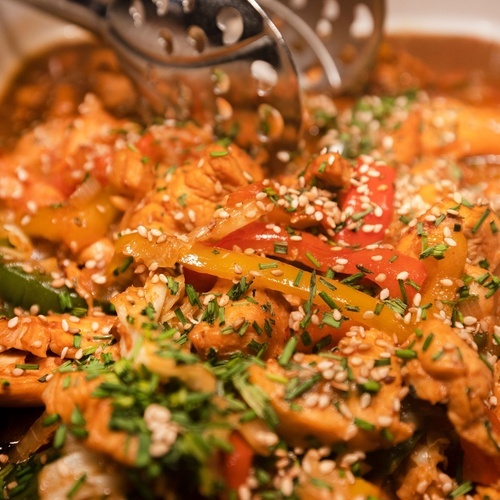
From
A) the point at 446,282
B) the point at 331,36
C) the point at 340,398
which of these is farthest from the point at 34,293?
the point at 331,36

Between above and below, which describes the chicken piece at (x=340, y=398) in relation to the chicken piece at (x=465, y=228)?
below

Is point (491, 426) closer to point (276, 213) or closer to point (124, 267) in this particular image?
point (276, 213)

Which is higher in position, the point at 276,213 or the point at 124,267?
the point at 276,213

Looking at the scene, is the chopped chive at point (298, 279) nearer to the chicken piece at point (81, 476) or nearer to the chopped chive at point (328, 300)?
the chopped chive at point (328, 300)

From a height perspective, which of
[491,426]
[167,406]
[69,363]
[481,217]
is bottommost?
[69,363]

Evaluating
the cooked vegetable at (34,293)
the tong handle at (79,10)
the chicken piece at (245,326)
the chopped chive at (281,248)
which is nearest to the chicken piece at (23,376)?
the cooked vegetable at (34,293)

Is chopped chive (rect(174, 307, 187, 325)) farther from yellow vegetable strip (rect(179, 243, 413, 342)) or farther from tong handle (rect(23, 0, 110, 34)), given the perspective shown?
tong handle (rect(23, 0, 110, 34))

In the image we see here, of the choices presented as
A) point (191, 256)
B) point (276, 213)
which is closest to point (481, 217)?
point (276, 213)
